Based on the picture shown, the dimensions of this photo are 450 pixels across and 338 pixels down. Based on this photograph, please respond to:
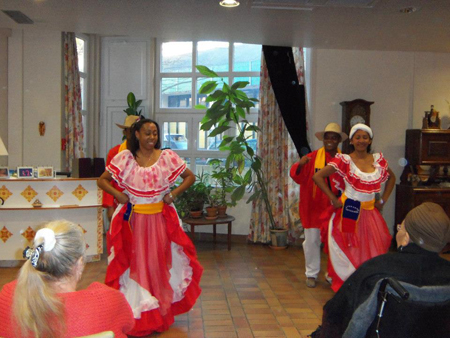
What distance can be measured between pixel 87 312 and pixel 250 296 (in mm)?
2877

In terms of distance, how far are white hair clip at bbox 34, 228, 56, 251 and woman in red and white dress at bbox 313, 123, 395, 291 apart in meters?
2.67

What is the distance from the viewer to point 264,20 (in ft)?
14.8

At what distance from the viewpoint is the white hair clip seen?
1399mm

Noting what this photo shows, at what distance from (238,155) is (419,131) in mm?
2302

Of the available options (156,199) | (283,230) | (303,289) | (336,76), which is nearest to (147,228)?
(156,199)

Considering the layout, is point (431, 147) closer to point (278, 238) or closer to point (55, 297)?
point (278, 238)

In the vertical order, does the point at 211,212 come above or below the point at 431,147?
below

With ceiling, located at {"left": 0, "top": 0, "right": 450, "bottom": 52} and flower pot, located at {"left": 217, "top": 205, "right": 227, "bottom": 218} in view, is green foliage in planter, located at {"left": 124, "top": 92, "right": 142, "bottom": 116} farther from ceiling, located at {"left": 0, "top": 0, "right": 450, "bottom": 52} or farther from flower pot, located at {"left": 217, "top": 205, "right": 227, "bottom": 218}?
flower pot, located at {"left": 217, "top": 205, "right": 227, "bottom": 218}

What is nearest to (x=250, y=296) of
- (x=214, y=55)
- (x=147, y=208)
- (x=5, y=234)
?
(x=147, y=208)

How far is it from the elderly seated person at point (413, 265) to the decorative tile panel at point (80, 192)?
3.98 metres

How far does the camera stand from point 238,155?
5.93 metres

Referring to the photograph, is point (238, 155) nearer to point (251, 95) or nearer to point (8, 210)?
point (251, 95)

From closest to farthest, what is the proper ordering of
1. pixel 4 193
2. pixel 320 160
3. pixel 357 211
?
pixel 357 211 → pixel 320 160 → pixel 4 193

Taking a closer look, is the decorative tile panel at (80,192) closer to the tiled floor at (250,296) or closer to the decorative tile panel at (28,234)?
the decorative tile panel at (28,234)
